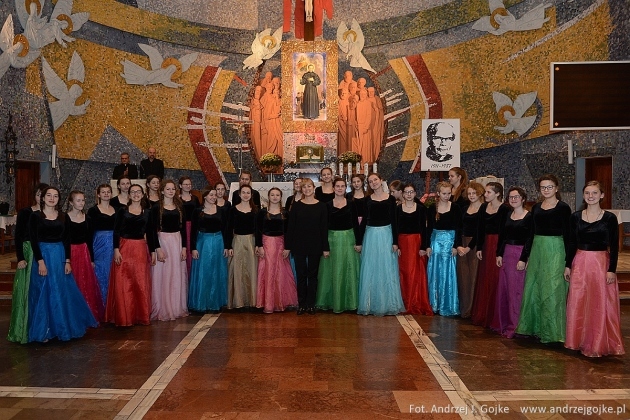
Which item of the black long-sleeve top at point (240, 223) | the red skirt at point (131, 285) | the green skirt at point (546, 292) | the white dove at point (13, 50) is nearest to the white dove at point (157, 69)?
the white dove at point (13, 50)

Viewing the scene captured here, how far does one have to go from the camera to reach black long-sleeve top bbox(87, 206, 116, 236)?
5.88 m

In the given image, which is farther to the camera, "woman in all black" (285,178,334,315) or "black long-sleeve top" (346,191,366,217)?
"black long-sleeve top" (346,191,366,217)

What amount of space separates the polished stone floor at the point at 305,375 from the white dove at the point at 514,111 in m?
6.63

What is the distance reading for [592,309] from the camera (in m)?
4.61

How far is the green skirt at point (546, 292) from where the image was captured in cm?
489

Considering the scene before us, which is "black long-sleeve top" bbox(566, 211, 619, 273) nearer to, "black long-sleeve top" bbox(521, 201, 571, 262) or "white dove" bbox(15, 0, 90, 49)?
"black long-sleeve top" bbox(521, 201, 571, 262)

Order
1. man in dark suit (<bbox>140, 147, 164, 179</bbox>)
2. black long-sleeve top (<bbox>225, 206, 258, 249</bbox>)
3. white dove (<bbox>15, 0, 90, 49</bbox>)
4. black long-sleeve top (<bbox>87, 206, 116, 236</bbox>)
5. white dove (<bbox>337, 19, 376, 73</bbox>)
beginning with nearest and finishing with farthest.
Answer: black long-sleeve top (<bbox>87, 206, 116, 236</bbox>) < black long-sleeve top (<bbox>225, 206, 258, 249</bbox>) < white dove (<bbox>15, 0, 90, 49</bbox>) < man in dark suit (<bbox>140, 147, 164, 179</bbox>) < white dove (<bbox>337, 19, 376, 73</bbox>)

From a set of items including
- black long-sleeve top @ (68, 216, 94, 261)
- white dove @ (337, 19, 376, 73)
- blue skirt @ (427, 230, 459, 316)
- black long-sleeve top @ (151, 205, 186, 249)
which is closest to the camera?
black long-sleeve top @ (68, 216, 94, 261)

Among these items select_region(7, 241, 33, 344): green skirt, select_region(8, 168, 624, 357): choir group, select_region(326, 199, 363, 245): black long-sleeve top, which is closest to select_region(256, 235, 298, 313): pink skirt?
select_region(8, 168, 624, 357): choir group

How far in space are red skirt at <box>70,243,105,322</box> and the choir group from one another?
0.04 ft

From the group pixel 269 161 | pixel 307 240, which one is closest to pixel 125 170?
pixel 269 161

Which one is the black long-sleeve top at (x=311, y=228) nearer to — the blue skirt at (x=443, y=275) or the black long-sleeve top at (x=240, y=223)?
the black long-sleeve top at (x=240, y=223)

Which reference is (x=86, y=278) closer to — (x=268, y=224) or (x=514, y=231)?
(x=268, y=224)

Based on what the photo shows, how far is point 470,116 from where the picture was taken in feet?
39.9
